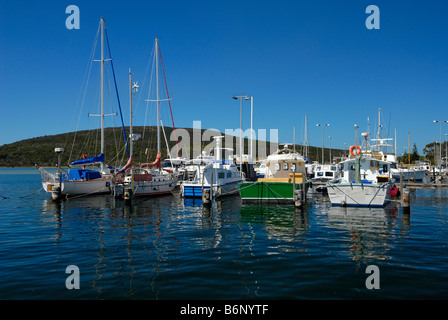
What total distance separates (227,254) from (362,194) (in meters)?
14.8

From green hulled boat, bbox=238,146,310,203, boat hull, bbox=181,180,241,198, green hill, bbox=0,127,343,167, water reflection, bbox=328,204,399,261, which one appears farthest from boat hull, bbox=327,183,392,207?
green hill, bbox=0,127,343,167

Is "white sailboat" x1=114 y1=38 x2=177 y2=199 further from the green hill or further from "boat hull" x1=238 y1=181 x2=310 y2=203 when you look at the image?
the green hill

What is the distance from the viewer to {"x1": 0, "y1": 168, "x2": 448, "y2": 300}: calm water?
30.1 feet

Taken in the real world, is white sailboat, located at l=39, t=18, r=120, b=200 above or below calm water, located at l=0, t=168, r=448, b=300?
above

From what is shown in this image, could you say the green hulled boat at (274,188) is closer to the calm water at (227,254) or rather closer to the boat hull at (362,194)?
the boat hull at (362,194)

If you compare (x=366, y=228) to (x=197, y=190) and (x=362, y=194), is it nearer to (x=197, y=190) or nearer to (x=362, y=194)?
(x=362, y=194)

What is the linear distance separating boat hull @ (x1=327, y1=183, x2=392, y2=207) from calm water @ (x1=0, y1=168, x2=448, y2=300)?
1.46 m

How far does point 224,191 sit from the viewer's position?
32.7 m

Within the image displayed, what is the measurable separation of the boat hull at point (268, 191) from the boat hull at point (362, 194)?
10.7 feet

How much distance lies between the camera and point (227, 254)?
498 inches

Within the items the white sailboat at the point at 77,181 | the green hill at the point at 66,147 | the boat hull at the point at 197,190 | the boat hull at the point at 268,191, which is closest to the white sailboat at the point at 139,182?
the white sailboat at the point at 77,181

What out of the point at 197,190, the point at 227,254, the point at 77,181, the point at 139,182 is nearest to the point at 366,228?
the point at 227,254
